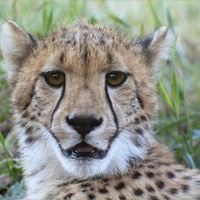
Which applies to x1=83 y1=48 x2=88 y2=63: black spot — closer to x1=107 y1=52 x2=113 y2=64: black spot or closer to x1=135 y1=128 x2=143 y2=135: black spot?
x1=107 y1=52 x2=113 y2=64: black spot

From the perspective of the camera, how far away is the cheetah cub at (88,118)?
11.9 feet

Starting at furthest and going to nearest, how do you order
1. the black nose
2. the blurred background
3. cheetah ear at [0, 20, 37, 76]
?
the blurred background
cheetah ear at [0, 20, 37, 76]
the black nose

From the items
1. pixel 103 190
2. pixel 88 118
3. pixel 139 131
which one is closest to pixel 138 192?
pixel 103 190

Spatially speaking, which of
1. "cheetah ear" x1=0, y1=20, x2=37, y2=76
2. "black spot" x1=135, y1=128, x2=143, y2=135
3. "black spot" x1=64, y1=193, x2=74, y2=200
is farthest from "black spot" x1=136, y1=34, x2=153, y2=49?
"black spot" x1=64, y1=193, x2=74, y2=200

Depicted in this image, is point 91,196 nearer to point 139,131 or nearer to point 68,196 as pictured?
point 68,196

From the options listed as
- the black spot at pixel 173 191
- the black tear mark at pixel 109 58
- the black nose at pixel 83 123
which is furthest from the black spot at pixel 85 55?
the black spot at pixel 173 191

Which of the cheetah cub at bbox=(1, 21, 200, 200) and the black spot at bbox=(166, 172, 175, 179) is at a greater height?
the cheetah cub at bbox=(1, 21, 200, 200)

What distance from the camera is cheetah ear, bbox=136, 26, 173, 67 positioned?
420 centimetres

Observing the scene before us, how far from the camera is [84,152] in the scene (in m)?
3.62

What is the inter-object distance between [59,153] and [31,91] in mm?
410

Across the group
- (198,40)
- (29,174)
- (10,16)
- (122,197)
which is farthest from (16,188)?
(198,40)

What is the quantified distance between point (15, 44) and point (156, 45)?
0.81 meters

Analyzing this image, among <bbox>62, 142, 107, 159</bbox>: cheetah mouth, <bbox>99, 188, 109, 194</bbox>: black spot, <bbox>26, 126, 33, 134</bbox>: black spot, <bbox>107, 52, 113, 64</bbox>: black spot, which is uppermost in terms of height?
<bbox>107, 52, 113, 64</bbox>: black spot

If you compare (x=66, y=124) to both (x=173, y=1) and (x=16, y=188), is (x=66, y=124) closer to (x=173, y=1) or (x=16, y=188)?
(x=16, y=188)
